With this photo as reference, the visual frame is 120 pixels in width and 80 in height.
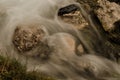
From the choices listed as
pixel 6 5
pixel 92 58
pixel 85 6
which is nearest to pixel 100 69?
pixel 92 58

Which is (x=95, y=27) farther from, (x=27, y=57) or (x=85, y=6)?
(x=27, y=57)

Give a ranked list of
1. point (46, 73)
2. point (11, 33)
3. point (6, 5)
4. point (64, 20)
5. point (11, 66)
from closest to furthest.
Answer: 1. point (11, 66)
2. point (46, 73)
3. point (11, 33)
4. point (64, 20)
5. point (6, 5)

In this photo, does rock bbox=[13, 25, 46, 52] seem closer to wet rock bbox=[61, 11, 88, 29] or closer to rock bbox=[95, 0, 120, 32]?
wet rock bbox=[61, 11, 88, 29]

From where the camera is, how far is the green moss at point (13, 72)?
4.82 m

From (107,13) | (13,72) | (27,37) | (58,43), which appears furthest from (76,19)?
(13,72)

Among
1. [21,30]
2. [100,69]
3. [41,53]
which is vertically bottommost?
[100,69]

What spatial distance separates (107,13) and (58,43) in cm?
161

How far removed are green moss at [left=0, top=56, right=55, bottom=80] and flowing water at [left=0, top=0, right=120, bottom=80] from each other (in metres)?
0.68

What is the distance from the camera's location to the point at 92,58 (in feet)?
22.3

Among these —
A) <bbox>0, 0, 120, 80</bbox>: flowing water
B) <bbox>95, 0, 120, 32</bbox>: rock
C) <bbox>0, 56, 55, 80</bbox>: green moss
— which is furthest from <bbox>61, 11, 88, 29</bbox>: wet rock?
<bbox>0, 56, 55, 80</bbox>: green moss

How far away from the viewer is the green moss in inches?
190

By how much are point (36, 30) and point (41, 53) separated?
0.57 m

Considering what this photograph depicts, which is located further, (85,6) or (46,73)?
(85,6)

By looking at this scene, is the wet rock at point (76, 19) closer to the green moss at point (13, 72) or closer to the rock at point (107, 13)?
the rock at point (107, 13)
